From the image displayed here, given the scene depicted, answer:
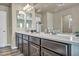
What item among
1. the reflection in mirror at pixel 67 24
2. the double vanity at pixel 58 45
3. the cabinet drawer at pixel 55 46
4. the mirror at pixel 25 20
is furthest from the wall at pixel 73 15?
the mirror at pixel 25 20

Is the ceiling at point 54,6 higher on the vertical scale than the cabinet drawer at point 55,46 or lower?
higher

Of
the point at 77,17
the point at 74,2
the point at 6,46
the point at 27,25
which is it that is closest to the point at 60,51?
the point at 77,17

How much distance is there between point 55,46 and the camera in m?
1.70

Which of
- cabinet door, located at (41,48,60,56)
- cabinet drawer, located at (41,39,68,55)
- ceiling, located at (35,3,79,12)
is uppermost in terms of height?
ceiling, located at (35,3,79,12)

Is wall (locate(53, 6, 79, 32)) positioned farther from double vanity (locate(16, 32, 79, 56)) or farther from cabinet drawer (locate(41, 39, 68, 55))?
cabinet drawer (locate(41, 39, 68, 55))

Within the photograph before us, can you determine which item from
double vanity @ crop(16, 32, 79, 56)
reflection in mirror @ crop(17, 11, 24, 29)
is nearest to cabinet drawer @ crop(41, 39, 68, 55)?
double vanity @ crop(16, 32, 79, 56)

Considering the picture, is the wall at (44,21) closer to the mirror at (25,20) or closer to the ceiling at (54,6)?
the ceiling at (54,6)

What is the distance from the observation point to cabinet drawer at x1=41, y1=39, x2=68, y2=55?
152cm

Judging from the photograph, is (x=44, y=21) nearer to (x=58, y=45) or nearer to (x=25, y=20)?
(x=58, y=45)

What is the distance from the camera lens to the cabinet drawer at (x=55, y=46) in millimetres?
1518

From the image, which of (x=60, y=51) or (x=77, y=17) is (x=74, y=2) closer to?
(x=77, y=17)

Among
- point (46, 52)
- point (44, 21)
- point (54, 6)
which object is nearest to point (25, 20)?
point (44, 21)

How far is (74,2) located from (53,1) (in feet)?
0.98

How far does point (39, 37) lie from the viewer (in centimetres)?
221
